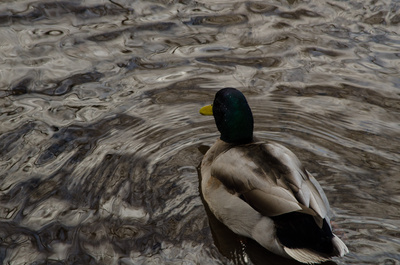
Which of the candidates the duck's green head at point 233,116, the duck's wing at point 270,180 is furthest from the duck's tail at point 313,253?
the duck's green head at point 233,116

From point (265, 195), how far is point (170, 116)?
1.97 meters

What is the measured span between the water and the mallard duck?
198 millimetres

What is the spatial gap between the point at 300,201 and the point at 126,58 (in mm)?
3515

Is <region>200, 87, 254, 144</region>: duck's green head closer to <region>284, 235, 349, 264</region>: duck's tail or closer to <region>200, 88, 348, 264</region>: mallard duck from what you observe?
<region>200, 88, 348, 264</region>: mallard duck

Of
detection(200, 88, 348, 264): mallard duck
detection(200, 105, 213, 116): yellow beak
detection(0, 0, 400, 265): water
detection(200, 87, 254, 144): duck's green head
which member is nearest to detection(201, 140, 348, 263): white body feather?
detection(200, 88, 348, 264): mallard duck

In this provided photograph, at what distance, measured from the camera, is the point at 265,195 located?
14.1ft

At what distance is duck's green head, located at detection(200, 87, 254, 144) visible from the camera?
17.0 feet

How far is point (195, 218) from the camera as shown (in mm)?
4805

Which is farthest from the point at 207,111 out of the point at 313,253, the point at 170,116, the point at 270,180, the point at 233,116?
the point at 313,253

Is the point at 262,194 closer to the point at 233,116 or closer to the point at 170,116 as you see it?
the point at 233,116

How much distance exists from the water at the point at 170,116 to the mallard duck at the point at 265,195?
0.20m

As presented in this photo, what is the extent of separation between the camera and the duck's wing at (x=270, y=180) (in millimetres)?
4164

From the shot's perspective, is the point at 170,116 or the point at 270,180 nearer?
the point at 270,180

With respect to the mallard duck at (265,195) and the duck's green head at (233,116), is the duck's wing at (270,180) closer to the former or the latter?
the mallard duck at (265,195)
